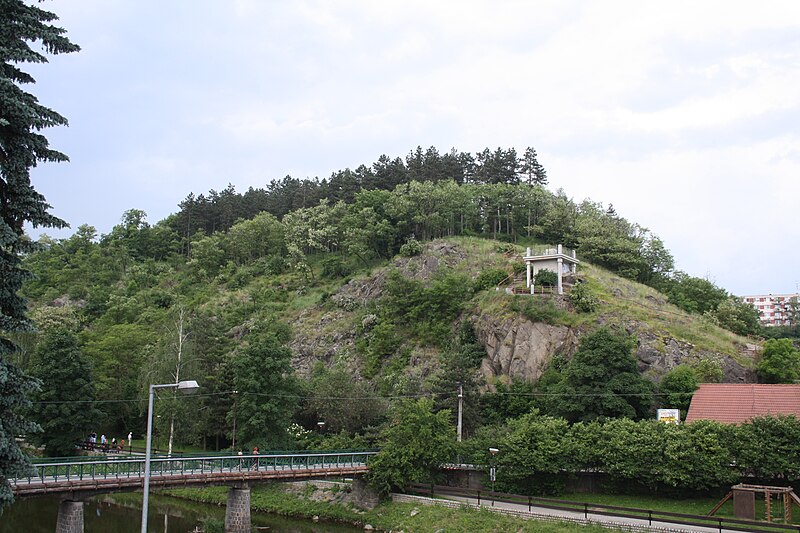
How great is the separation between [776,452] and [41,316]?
7996cm

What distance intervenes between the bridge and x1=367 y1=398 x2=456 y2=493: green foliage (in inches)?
64.4

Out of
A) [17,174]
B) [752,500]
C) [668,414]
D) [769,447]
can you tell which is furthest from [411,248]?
[17,174]

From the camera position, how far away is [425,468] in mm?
43125

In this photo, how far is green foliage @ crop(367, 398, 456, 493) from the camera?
42.2 metres

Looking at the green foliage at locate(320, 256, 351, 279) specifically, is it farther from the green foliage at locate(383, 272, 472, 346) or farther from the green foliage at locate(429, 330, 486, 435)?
the green foliage at locate(429, 330, 486, 435)

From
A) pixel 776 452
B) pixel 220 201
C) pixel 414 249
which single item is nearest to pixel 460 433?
pixel 776 452

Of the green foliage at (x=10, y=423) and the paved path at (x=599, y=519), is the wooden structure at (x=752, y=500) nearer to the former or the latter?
the paved path at (x=599, y=519)

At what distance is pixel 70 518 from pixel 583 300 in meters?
45.0

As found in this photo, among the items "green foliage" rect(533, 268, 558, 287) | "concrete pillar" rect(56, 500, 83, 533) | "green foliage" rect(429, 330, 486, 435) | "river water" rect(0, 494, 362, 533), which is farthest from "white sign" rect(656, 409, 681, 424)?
"concrete pillar" rect(56, 500, 83, 533)

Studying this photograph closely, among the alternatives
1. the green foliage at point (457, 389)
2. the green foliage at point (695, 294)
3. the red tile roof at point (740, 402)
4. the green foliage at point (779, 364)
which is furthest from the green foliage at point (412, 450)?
the green foliage at point (695, 294)

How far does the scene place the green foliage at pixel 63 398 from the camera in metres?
55.5

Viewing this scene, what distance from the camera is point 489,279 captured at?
71938mm

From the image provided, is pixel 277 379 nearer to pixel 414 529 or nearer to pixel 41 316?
pixel 414 529

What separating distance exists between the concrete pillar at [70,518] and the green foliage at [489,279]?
46.6 m
